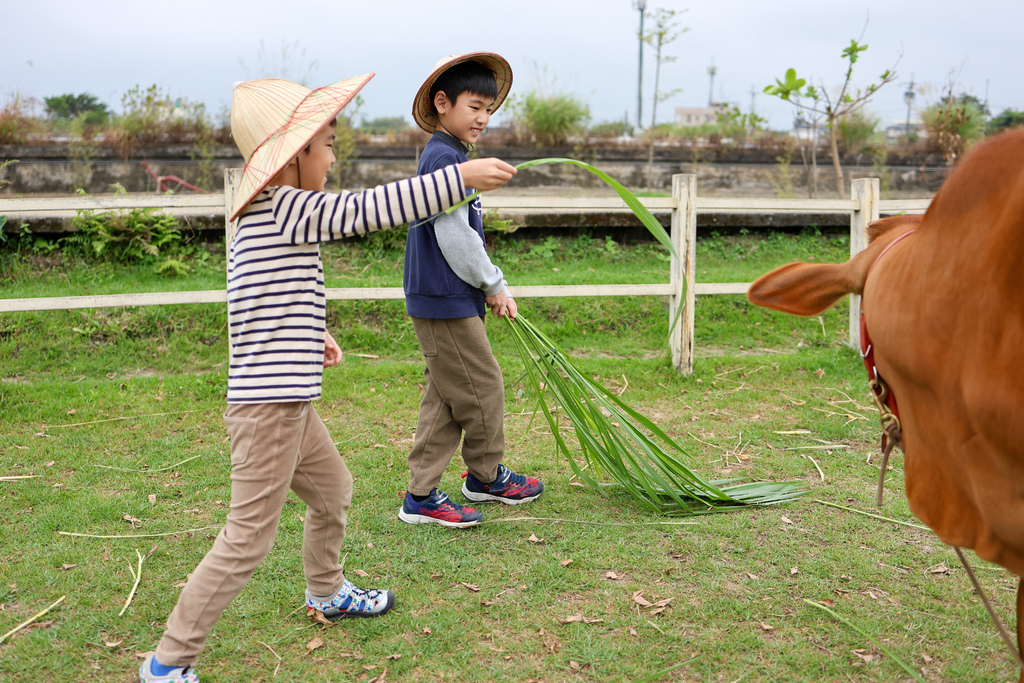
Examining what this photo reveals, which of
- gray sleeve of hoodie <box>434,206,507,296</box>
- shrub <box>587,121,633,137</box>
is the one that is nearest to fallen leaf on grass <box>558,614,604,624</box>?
gray sleeve of hoodie <box>434,206,507,296</box>

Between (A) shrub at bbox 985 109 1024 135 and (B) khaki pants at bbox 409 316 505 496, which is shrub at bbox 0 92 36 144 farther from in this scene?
(A) shrub at bbox 985 109 1024 135

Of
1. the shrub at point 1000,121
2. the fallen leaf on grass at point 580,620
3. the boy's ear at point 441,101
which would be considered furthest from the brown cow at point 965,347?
the shrub at point 1000,121

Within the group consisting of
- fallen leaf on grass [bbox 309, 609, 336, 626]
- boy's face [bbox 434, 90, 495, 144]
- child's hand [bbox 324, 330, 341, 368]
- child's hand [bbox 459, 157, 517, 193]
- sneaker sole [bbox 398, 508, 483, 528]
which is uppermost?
boy's face [bbox 434, 90, 495, 144]

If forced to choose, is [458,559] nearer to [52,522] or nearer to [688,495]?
[688,495]

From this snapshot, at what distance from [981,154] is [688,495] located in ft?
7.90

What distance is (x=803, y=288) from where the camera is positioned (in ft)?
5.37

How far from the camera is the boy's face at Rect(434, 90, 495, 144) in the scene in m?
2.97

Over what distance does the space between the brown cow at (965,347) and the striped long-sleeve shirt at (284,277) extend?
117cm

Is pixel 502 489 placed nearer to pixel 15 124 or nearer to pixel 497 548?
pixel 497 548

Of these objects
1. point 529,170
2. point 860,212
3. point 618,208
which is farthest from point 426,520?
point 529,170

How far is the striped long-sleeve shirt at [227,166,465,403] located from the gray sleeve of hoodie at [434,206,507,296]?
80cm

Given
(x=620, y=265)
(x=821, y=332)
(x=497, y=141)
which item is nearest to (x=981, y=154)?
(x=821, y=332)

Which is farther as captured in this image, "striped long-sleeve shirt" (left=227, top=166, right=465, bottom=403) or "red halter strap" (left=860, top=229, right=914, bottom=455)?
"striped long-sleeve shirt" (left=227, top=166, right=465, bottom=403)

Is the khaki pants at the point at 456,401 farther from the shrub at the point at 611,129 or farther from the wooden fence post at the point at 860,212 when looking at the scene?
the shrub at the point at 611,129
